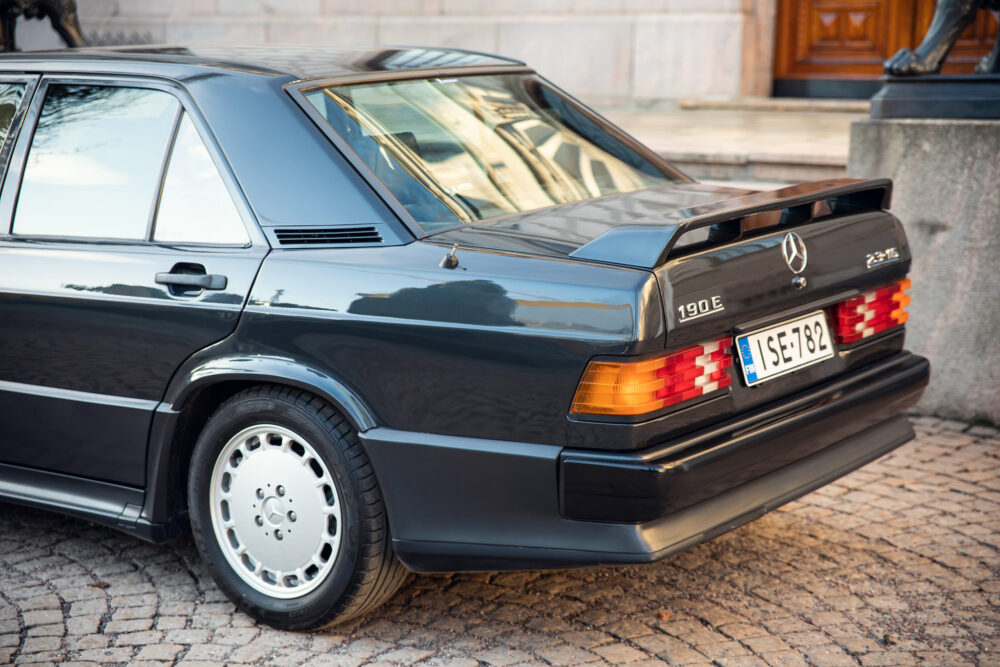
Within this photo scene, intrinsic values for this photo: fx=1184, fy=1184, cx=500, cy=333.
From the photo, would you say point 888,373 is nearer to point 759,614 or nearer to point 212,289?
point 759,614

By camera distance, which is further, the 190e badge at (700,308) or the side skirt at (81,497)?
the side skirt at (81,497)

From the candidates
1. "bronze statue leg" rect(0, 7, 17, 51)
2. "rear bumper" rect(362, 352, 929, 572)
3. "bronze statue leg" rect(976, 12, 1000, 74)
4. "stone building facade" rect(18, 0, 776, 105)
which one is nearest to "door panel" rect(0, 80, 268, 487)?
"rear bumper" rect(362, 352, 929, 572)

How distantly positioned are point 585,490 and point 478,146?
1268mm

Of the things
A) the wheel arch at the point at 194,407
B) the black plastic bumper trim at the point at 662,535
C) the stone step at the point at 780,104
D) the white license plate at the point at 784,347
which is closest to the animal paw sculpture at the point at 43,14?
the stone step at the point at 780,104

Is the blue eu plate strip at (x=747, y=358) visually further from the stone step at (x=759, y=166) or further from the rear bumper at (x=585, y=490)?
the stone step at (x=759, y=166)

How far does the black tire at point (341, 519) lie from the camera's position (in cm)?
326

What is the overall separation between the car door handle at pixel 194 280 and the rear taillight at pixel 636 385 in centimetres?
113

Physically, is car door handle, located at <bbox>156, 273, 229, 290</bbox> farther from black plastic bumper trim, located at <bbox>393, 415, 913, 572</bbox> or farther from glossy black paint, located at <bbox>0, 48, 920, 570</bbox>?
black plastic bumper trim, located at <bbox>393, 415, 913, 572</bbox>

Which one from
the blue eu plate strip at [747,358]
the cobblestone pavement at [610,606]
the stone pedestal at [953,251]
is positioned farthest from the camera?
the stone pedestal at [953,251]

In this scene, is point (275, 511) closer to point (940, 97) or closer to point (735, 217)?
point (735, 217)

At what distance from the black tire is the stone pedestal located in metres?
3.41

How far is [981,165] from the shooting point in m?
5.61

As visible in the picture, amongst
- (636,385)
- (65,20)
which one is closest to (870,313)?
(636,385)

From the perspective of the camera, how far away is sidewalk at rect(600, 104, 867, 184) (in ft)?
23.3
